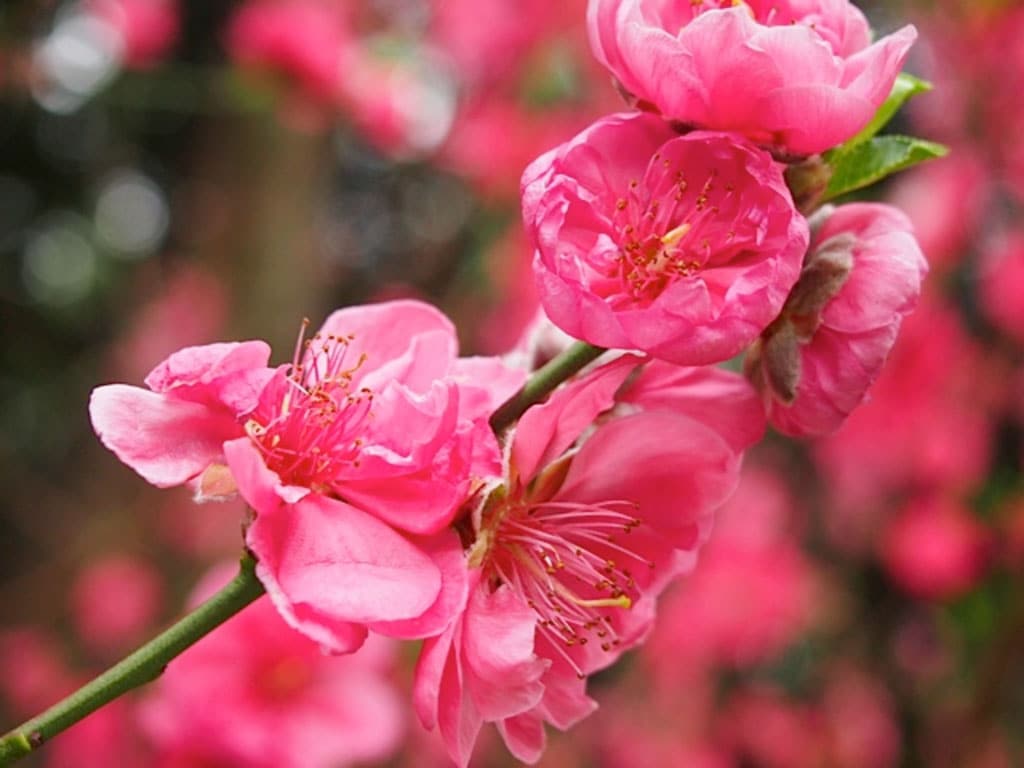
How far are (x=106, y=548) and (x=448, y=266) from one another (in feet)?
2.95

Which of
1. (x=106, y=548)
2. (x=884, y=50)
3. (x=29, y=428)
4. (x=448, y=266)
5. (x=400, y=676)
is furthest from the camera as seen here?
(x=29, y=428)

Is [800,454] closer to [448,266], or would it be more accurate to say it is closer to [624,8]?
[448,266]

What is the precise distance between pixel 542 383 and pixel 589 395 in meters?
0.03

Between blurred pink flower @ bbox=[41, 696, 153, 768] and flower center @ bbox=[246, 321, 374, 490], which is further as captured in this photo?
blurred pink flower @ bbox=[41, 696, 153, 768]

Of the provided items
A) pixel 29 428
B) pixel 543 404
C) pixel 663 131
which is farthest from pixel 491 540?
pixel 29 428

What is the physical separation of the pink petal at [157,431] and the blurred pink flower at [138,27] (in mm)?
1702

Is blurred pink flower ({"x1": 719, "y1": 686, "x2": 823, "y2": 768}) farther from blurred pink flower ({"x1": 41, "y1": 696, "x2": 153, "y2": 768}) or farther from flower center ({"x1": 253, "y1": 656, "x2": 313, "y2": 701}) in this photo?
flower center ({"x1": 253, "y1": 656, "x2": 313, "y2": 701})

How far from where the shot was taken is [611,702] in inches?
90.7

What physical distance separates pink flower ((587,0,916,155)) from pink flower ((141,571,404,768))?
58cm

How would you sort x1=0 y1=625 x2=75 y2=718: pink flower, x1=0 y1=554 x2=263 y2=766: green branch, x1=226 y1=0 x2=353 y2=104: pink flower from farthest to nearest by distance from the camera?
x1=0 y1=625 x2=75 y2=718: pink flower, x1=226 y1=0 x2=353 y2=104: pink flower, x1=0 y1=554 x2=263 y2=766: green branch

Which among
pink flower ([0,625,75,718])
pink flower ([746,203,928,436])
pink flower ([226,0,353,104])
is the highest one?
pink flower ([746,203,928,436])

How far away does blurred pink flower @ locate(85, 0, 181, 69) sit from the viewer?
1.98 meters

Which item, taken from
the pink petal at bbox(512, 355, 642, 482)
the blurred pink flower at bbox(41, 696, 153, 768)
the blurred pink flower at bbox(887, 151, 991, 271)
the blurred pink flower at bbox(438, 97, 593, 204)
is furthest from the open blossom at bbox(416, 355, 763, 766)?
the blurred pink flower at bbox(438, 97, 593, 204)

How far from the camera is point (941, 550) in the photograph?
1721 millimetres
